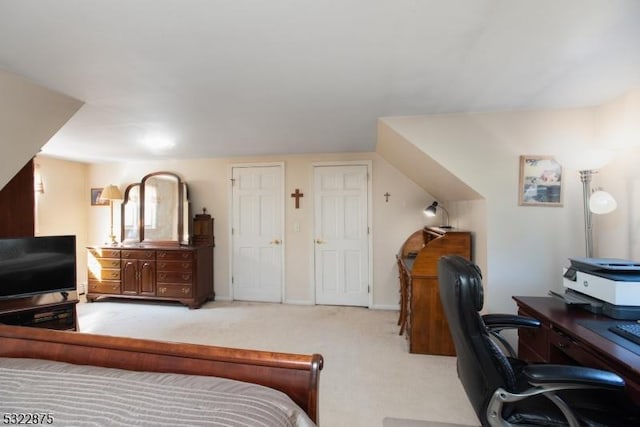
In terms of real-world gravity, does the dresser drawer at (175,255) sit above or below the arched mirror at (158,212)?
below

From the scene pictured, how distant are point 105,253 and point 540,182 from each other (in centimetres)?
515

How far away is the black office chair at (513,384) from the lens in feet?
3.56

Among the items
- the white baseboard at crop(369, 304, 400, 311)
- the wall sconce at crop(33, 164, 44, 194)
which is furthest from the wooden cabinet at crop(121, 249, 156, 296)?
the white baseboard at crop(369, 304, 400, 311)

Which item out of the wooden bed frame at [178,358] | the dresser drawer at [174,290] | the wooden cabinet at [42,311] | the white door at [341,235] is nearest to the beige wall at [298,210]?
the white door at [341,235]

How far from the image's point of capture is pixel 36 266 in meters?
2.67

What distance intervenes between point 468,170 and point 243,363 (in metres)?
2.21

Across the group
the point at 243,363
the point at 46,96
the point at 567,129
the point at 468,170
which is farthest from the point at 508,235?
the point at 46,96

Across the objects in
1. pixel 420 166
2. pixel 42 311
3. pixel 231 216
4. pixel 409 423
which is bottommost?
pixel 409 423

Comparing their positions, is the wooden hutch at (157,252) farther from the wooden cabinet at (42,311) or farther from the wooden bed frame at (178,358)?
the wooden bed frame at (178,358)

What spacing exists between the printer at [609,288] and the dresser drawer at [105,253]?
4.88 m

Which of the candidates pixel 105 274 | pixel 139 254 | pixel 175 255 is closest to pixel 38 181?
pixel 105 274

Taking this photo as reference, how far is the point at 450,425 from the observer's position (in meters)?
1.75

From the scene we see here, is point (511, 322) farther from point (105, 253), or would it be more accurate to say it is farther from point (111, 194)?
point (111, 194)

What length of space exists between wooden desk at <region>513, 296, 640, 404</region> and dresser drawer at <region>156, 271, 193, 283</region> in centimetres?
366
